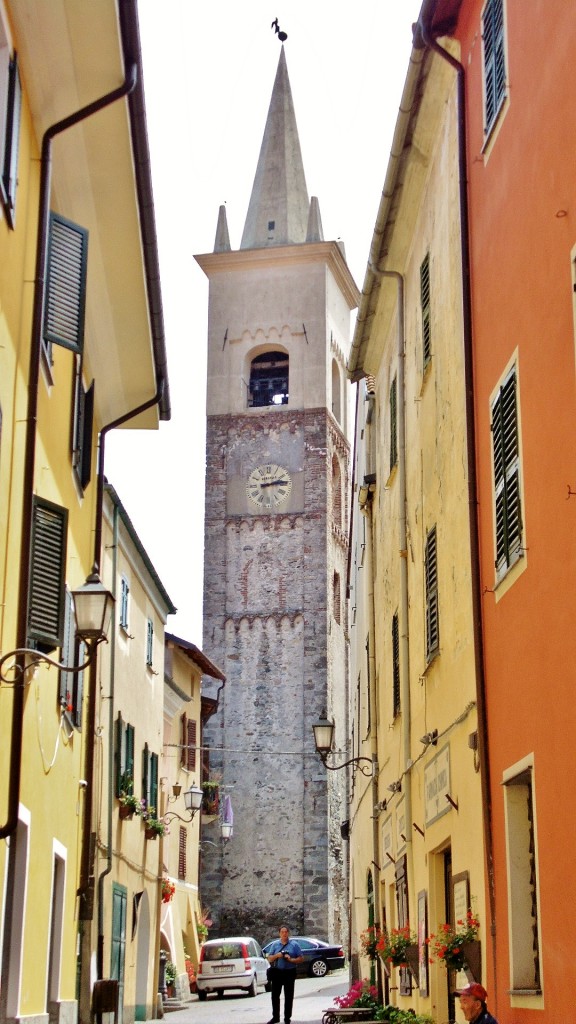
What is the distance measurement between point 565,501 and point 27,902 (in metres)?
4.92

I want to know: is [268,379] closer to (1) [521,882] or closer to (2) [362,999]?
(2) [362,999]

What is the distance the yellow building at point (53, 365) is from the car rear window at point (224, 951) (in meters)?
21.1

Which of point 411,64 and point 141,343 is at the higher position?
point 411,64

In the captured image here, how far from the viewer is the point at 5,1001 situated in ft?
30.0

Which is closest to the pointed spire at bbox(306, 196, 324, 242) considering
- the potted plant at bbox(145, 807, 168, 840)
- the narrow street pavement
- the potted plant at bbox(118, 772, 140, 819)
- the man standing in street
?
the narrow street pavement

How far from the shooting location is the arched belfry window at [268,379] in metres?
54.5

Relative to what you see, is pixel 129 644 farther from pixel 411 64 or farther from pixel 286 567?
pixel 286 567

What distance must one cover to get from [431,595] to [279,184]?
49140mm

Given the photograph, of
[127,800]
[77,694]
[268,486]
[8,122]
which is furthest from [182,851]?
[8,122]

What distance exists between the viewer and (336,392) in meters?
56.0

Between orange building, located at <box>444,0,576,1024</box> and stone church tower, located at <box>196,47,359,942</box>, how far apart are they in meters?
39.3

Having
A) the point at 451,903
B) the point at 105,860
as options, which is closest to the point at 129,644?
the point at 105,860

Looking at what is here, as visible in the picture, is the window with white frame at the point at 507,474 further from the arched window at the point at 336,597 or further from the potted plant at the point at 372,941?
the arched window at the point at 336,597

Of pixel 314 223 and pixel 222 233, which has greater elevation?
pixel 314 223
